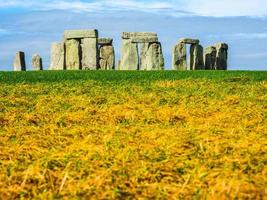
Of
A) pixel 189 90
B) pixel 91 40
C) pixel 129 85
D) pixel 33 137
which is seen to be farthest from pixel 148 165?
pixel 91 40

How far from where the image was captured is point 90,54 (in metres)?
29.9

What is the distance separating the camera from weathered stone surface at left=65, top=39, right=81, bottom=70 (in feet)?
98.8

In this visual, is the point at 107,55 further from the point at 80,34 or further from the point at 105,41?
the point at 80,34

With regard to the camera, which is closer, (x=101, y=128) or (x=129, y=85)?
(x=101, y=128)

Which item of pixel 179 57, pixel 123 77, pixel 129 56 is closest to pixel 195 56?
pixel 179 57

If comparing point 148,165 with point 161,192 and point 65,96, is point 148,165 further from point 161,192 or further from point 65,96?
point 65,96

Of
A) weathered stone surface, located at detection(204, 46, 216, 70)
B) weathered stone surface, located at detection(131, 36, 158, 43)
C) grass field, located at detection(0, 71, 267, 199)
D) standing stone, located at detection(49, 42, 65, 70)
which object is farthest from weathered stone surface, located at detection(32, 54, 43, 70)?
grass field, located at detection(0, 71, 267, 199)

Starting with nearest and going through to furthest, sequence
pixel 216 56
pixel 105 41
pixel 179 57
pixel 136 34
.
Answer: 1. pixel 136 34
2. pixel 179 57
3. pixel 105 41
4. pixel 216 56

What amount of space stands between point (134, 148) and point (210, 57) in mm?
31494

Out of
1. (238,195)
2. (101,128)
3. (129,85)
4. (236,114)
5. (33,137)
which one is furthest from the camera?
(129,85)

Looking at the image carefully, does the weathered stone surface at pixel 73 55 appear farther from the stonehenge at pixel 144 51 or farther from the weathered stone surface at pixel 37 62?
the weathered stone surface at pixel 37 62

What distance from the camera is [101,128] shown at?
649 centimetres

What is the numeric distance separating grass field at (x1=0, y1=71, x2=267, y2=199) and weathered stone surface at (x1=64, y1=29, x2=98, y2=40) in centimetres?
2040

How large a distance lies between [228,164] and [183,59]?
27.5m
